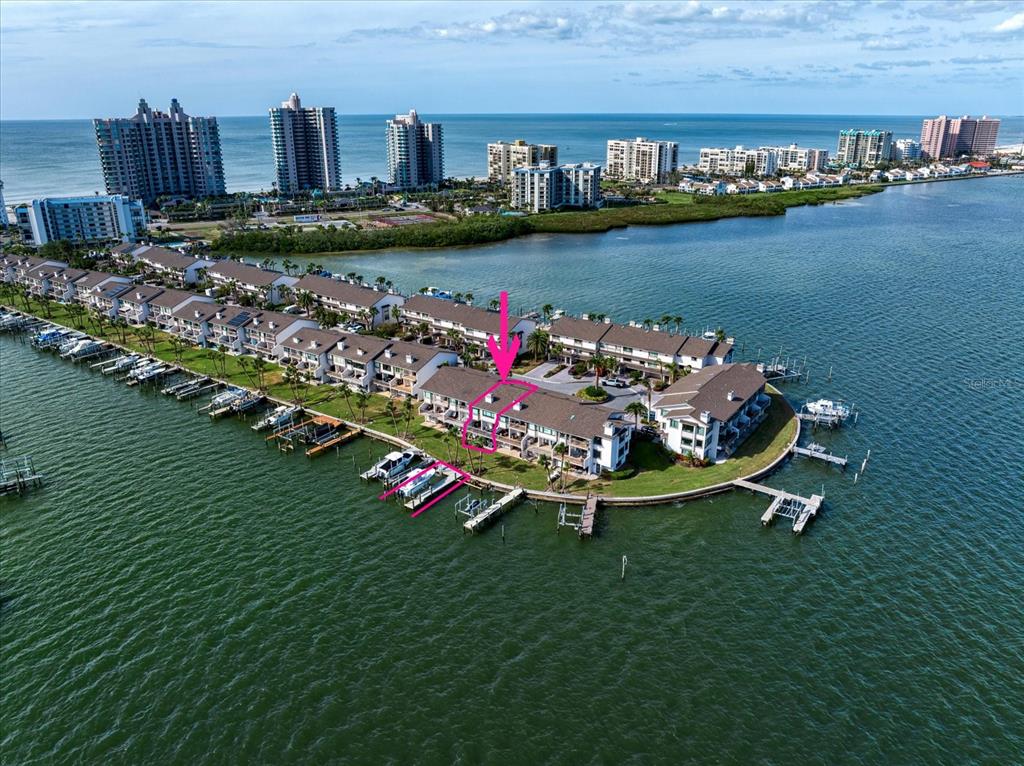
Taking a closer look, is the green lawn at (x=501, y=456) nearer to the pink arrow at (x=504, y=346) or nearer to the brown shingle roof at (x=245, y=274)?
the pink arrow at (x=504, y=346)

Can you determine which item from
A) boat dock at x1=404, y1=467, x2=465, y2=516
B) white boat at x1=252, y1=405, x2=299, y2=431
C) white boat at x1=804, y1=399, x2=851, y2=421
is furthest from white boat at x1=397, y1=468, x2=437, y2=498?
white boat at x1=804, y1=399, x2=851, y2=421

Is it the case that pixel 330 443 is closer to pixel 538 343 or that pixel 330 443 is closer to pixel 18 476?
pixel 18 476

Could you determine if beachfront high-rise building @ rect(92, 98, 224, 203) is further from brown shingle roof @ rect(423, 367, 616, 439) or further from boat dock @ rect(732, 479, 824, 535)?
boat dock @ rect(732, 479, 824, 535)

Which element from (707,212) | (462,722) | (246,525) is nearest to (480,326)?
(246,525)

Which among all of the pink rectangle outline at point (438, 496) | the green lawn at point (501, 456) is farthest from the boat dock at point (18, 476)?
the pink rectangle outline at point (438, 496)

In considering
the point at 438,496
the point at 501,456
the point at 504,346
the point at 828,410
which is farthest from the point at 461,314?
the point at 828,410

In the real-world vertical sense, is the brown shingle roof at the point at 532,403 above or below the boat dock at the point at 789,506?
above
